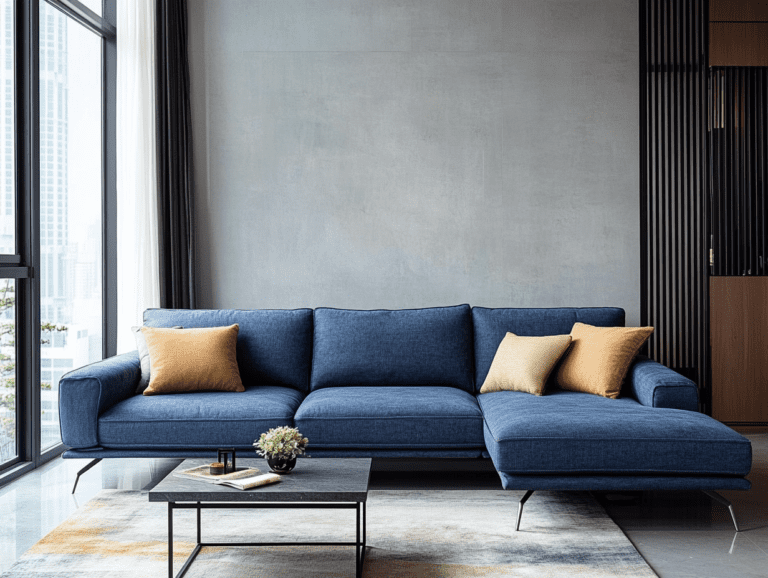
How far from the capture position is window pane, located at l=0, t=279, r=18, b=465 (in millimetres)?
3715

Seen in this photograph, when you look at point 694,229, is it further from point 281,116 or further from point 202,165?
point 202,165

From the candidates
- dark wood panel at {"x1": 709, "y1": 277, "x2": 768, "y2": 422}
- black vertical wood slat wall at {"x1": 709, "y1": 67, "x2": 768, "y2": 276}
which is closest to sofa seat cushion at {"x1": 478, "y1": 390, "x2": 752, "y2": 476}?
dark wood panel at {"x1": 709, "y1": 277, "x2": 768, "y2": 422}

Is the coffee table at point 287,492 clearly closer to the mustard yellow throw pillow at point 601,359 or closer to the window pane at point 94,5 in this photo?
the mustard yellow throw pillow at point 601,359

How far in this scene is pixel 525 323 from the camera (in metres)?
4.12

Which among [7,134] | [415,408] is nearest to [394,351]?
[415,408]

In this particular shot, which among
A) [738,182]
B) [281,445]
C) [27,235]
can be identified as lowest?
[281,445]

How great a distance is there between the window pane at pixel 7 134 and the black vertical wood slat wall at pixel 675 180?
3.70 metres

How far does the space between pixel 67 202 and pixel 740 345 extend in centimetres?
433

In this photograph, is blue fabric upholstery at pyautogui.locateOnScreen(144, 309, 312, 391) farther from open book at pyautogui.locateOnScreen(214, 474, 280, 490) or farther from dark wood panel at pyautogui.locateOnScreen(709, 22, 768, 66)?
dark wood panel at pyautogui.locateOnScreen(709, 22, 768, 66)

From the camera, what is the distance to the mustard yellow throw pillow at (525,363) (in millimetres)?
3715

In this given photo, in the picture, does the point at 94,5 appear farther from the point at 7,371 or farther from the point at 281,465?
the point at 281,465

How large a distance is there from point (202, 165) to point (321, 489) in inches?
114

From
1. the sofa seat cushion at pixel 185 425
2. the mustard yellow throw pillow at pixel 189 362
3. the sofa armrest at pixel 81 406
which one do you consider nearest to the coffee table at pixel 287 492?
the sofa seat cushion at pixel 185 425

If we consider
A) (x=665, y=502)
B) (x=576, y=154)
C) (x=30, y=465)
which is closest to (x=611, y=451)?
(x=665, y=502)
